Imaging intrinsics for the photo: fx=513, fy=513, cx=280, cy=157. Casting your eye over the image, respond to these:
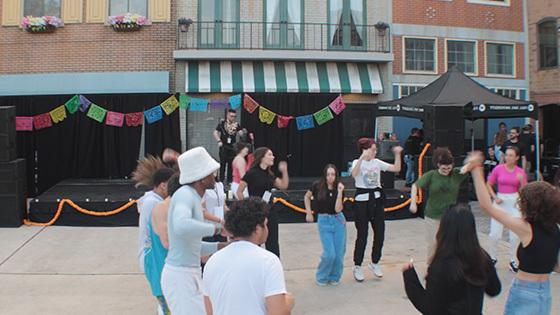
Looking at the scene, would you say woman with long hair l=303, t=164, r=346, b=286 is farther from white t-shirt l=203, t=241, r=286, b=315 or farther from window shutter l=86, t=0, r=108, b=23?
window shutter l=86, t=0, r=108, b=23

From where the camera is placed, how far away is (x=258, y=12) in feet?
55.0

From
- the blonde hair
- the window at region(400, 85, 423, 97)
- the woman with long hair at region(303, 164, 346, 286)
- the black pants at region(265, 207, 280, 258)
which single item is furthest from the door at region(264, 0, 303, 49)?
→ the blonde hair

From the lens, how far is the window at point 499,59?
18.8m

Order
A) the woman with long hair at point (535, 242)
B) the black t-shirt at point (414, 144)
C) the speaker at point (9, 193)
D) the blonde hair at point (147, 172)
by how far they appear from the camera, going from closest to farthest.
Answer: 1. the woman with long hair at point (535, 242)
2. the blonde hair at point (147, 172)
3. the speaker at point (9, 193)
4. the black t-shirt at point (414, 144)

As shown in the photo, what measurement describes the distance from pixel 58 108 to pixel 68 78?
2.03 meters

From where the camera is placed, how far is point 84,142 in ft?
49.9

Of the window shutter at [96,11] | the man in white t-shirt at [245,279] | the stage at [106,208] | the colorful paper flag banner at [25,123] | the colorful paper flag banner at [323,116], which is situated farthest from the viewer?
the window shutter at [96,11]

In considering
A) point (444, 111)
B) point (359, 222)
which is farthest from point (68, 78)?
point (359, 222)

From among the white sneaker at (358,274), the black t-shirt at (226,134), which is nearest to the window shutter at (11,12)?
the black t-shirt at (226,134)

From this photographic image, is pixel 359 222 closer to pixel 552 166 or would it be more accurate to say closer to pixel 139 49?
pixel 552 166

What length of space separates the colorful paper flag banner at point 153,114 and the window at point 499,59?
39.0 ft

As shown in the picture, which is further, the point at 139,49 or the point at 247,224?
the point at 139,49

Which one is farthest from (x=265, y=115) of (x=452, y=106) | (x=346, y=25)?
(x=452, y=106)

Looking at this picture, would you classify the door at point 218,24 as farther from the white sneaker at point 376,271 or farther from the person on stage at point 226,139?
the white sneaker at point 376,271
